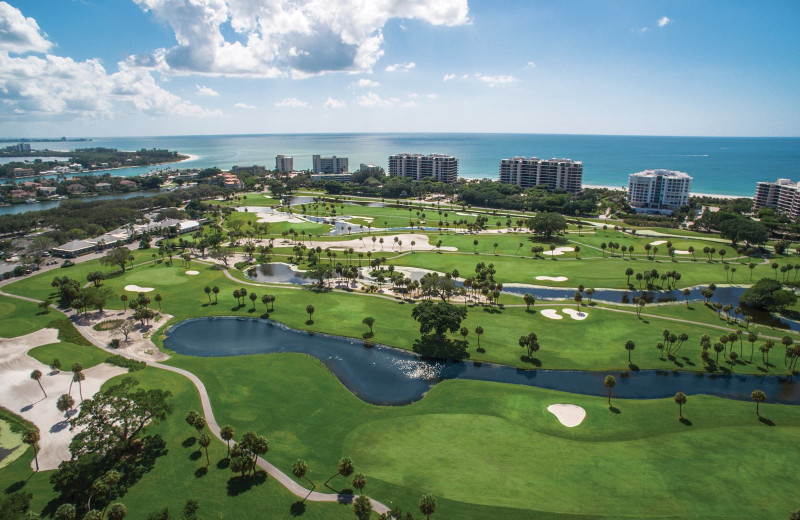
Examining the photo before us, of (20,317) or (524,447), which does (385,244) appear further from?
(524,447)

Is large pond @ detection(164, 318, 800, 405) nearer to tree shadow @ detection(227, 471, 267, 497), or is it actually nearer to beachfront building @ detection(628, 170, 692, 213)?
tree shadow @ detection(227, 471, 267, 497)

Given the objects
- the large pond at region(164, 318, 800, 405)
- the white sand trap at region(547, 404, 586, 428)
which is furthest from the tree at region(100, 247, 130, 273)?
the white sand trap at region(547, 404, 586, 428)

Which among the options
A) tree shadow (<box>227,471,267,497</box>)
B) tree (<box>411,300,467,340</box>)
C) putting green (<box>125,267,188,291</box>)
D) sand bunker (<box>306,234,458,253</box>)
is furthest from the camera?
sand bunker (<box>306,234,458,253</box>)

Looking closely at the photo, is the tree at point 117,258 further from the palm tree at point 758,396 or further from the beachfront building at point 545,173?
the beachfront building at point 545,173

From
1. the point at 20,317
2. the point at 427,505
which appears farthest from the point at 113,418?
the point at 20,317

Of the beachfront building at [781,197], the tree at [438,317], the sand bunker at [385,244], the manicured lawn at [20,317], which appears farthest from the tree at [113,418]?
the beachfront building at [781,197]

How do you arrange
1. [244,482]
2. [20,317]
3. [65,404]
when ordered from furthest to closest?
[20,317] < [65,404] < [244,482]
